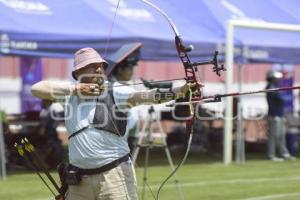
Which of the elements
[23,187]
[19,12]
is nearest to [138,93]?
[23,187]

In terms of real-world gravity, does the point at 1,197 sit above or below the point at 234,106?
below

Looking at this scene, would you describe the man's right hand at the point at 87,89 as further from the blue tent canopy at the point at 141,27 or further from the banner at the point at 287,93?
the banner at the point at 287,93

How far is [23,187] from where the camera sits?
9859 millimetres

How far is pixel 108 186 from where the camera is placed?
15.6 ft

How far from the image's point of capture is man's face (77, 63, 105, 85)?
4.89m

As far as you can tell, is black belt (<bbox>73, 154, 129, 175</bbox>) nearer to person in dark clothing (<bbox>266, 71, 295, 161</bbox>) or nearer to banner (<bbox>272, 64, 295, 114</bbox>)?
person in dark clothing (<bbox>266, 71, 295, 161</bbox>)

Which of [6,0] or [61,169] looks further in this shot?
[6,0]

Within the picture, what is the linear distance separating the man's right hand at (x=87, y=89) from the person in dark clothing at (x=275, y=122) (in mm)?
9485

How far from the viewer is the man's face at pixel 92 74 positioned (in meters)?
Result: 4.89

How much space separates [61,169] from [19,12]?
20.9ft

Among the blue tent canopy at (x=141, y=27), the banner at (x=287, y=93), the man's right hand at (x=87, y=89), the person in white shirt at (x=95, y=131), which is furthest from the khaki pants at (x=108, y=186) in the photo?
the banner at (x=287, y=93)

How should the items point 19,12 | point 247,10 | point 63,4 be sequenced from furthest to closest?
1. point 247,10
2. point 63,4
3. point 19,12

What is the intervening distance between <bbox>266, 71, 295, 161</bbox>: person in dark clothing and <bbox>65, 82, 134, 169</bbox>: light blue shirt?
9.33m

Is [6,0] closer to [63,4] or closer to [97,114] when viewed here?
[63,4]
